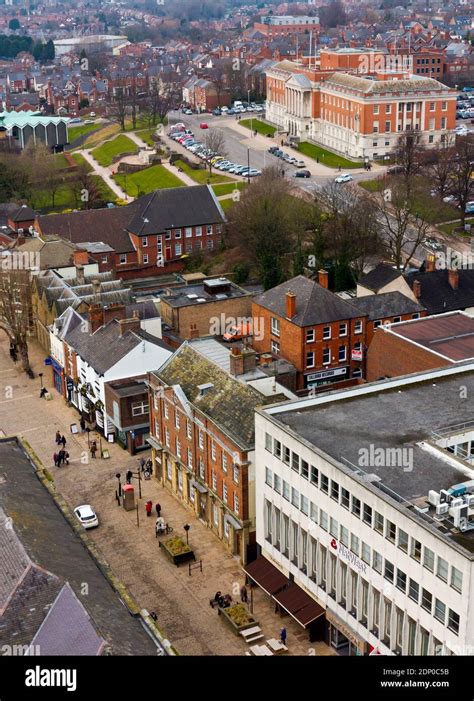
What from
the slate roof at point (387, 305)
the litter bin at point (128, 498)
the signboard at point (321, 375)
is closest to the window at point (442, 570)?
the litter bin at point (128, 498)

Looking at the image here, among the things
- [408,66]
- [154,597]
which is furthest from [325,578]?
[408,66]

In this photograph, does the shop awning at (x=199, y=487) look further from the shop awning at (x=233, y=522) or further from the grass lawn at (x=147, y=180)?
the grass lawn at (x=147, y=180)

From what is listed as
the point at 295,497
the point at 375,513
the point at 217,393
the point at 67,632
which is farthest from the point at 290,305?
the point at 67,632

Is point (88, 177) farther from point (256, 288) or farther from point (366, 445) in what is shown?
point (366, 445)

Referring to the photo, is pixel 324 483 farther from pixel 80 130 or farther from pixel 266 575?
pixel 80 130

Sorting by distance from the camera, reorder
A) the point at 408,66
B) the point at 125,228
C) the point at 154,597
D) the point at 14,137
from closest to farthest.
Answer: the point at 154,597
the point at 125,228
the point at 14,137
the point at 408,66
